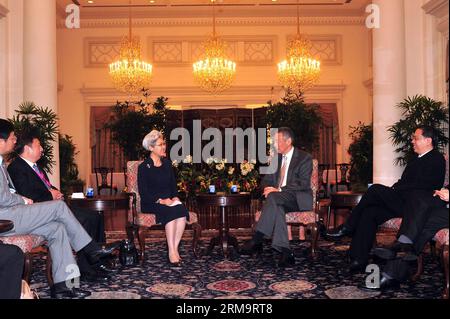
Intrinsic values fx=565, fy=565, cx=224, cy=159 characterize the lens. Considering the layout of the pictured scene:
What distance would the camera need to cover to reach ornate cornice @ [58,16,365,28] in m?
14.4

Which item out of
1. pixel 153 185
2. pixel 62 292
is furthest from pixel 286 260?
pixel 62 292

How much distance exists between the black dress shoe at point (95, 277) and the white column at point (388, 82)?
14.1ft

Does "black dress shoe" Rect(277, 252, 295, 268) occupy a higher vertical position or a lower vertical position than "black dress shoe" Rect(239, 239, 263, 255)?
lower

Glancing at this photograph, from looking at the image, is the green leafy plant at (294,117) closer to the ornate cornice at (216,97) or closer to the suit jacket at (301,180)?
the ornate cornice at (216,97)

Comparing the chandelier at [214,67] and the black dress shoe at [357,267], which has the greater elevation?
the chandelier at [214,67]

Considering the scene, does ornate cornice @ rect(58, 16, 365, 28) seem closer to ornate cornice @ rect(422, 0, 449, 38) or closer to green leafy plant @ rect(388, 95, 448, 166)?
ornate cornice @ rect(422, 0, 449, 38)

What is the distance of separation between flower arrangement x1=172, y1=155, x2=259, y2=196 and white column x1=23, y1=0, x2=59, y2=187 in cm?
222

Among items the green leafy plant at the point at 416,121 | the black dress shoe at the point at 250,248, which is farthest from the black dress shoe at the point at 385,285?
the green leafy plant at the point at 416,121

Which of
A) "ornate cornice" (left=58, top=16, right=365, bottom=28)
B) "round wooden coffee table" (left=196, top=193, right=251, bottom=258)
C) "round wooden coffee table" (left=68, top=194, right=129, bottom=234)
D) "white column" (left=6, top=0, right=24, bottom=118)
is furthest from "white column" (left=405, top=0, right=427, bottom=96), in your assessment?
"ornate cornice" (left=58, top=16, right=365, bottom=28)

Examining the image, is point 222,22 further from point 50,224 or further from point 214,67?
point 50,224

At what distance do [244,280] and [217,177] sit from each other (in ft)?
11.4

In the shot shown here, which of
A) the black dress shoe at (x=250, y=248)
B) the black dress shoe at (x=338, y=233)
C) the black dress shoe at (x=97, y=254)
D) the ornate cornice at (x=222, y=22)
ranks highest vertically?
the ornate cornice at (x=222, y=22)

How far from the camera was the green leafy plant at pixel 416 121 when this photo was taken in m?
7.00
